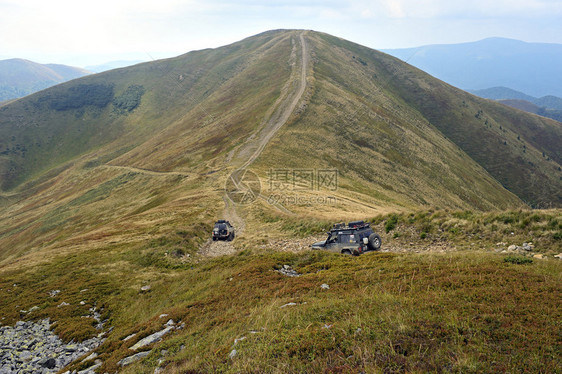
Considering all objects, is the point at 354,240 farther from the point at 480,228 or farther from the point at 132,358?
the point at 132,358

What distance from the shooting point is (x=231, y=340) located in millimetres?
9016

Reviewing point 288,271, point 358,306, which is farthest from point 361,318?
point 288,271

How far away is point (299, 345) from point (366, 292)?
440cm

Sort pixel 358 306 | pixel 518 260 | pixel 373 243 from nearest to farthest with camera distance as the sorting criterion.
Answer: pixel 358 306 → pixel 518 260 → pixel 373 243

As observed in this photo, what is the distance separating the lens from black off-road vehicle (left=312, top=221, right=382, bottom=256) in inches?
757

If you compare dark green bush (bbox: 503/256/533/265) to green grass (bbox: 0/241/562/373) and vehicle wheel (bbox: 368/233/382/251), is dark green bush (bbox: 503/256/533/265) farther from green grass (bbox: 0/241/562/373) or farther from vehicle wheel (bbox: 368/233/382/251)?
vehicle wheel (bbox: 368/233/382/251)

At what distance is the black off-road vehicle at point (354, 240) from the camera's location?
1923 cm

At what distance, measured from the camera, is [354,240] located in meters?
19.3

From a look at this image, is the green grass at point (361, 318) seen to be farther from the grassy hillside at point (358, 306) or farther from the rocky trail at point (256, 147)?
the rocky trail at point (256, 147)

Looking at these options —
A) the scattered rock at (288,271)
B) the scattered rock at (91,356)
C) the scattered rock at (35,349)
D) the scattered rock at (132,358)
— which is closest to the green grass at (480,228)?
the scattered rock at (288,271)

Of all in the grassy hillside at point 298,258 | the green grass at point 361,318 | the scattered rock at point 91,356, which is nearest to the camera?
the green grass at point 361,318

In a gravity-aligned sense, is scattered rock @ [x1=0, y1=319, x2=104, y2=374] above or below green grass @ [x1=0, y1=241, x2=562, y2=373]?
below

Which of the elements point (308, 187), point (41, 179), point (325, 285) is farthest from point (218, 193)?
point (41, 179)

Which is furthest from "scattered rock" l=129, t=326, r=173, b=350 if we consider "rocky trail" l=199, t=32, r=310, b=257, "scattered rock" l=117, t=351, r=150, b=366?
"rocky trail" l=199, t=32, r=310, b=257
